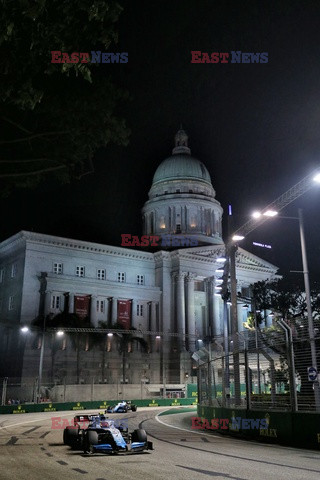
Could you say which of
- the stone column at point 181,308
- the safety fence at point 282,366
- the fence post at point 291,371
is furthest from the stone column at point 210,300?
the fence post at point 291,371

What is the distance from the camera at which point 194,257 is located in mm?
81938

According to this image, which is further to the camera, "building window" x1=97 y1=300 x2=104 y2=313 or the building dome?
the building dome

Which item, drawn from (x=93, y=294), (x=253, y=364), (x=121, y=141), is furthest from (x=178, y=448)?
(x=93, y=294)

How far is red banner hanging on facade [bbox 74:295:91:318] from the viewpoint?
6869cm

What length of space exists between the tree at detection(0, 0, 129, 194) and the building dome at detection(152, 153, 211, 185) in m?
87.0

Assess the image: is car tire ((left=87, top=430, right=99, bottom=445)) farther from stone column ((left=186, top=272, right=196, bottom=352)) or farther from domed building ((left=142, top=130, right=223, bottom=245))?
domed building ((left=142, top=130, right=223, bottom=245))

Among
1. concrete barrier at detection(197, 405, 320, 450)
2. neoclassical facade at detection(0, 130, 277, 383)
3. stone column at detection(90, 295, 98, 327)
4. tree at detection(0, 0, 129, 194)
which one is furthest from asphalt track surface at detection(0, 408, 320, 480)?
stone column at detection(90, 295, 98, 327)

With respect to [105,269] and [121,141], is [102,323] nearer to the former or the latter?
[105,269]

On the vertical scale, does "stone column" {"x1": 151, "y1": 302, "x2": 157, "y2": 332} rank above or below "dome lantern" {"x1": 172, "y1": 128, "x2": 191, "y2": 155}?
below

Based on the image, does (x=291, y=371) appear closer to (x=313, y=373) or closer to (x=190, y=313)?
(x=313, y=373)

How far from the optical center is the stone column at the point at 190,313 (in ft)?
250

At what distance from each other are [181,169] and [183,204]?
10.8 meters

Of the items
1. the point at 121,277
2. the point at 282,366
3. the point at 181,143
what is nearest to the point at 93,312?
the point at 121,277

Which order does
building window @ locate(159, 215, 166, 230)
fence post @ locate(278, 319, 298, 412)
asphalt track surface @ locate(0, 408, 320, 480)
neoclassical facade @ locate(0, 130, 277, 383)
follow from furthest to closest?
1. building window @ locate(159, 215, 166, 230)
2. neoclassical facade @ locate(0, 130, 277, 383)
3. fence post @ locate(278, 319, 298, 412)
4. asphalt track surface @ locate(0, 408, 320, 480)
